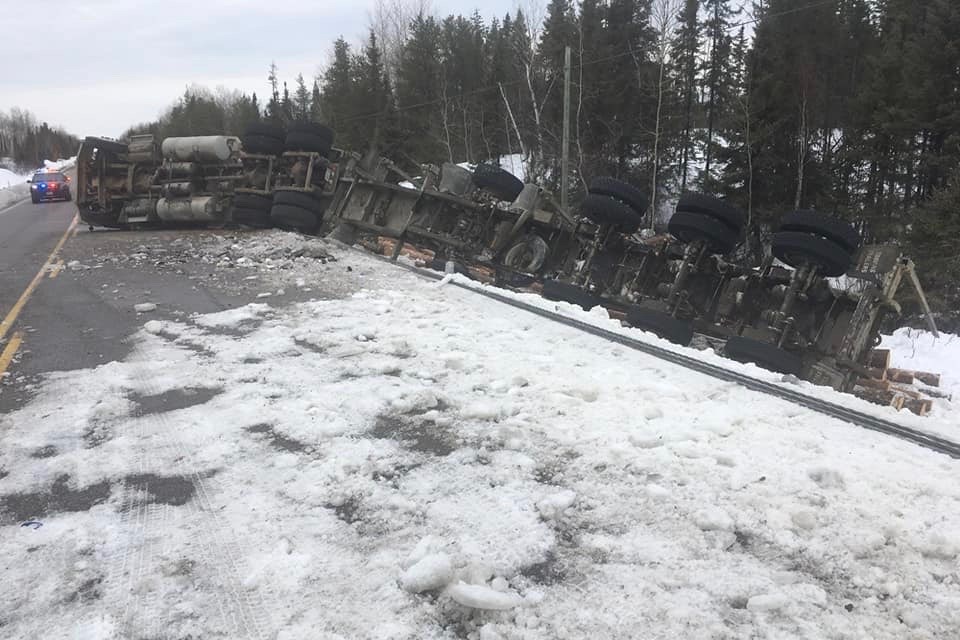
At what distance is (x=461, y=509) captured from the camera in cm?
292

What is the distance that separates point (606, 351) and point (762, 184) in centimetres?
2405

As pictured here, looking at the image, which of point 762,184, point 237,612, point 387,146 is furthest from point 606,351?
point 387,146

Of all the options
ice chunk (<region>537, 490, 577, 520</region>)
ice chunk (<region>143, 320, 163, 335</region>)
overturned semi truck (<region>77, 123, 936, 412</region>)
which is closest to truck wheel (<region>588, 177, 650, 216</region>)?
overturned semi truck (<region>77, 123, 936, 412</region>)

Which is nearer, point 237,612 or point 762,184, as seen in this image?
point 237,612

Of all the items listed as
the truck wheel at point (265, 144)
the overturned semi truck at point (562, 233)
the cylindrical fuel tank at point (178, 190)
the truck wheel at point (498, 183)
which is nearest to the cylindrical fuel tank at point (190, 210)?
the overturned semi truck at point (562, 233)

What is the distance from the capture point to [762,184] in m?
25.8

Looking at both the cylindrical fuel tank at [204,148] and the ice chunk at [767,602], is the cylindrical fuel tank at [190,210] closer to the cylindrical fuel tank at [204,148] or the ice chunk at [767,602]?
the cylindrical fuel tank at [204,148]

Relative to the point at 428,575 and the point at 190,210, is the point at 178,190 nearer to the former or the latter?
the point at 190,210

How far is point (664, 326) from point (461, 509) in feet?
16.8

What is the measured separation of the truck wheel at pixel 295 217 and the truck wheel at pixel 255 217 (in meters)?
1.05

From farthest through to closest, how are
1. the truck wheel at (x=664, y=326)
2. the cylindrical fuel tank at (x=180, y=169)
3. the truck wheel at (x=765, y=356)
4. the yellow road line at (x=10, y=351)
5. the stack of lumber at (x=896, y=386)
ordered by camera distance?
the cylindrical fuel tank at (x=180, y=169) → the truck wheel at (x=664, y=326) → the stack of lumber at (x=896, y=386) → the truck wheel at (x=765, y=356) → the yellow road line at (x=10, y=351)

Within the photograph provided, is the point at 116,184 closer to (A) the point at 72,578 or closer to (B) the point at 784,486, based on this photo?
(A) the point at 72,578

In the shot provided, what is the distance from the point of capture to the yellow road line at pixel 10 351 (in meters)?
5.33

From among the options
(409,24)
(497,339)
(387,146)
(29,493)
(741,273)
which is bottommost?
(29,493)
